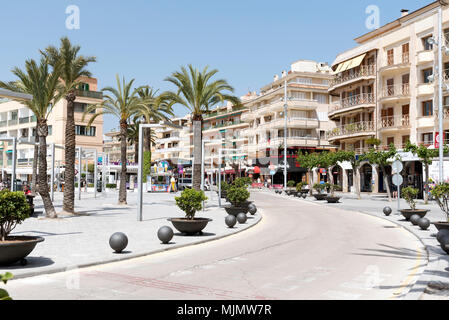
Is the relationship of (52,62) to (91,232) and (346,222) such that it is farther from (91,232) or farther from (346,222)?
(346,222)

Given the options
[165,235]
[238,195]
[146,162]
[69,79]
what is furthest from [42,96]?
[146,162]

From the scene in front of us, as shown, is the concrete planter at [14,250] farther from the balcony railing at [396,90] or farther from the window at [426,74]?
the balcony railing at [396,90]

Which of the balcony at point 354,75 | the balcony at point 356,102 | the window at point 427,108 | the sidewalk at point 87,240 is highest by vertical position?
the balcony at point 354,75

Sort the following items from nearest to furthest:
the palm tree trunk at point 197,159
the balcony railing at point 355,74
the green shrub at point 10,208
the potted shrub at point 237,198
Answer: the green shrub at point 10,208 < the potted shrub at point 237,198 < the palm tree trunk at point 197,159 < the balcony railing at point 355,74

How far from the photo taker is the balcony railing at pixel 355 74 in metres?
52.3

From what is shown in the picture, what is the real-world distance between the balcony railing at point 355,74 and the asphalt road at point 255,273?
40.6 metres

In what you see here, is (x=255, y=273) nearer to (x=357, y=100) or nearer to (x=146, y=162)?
(x=357, y=100)

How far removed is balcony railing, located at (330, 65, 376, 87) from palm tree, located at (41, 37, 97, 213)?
3638cm

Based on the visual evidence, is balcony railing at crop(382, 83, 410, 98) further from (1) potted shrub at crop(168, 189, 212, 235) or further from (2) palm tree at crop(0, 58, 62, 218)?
(1) potted shrub at crop(168, 189, 212, 235)

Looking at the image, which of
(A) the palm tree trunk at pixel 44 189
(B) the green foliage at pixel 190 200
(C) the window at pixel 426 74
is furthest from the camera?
(C) the window at pixel 426 74

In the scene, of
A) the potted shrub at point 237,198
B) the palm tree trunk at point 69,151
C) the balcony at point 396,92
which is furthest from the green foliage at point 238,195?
the balcony at point 396,92

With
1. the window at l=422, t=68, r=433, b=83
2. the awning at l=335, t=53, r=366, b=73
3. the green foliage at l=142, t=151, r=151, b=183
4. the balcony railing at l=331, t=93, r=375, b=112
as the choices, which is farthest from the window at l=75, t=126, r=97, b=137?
the window at l=422, t=68, r=433, b=83

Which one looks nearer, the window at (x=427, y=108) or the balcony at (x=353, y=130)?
the window at (x=427, y=108)
